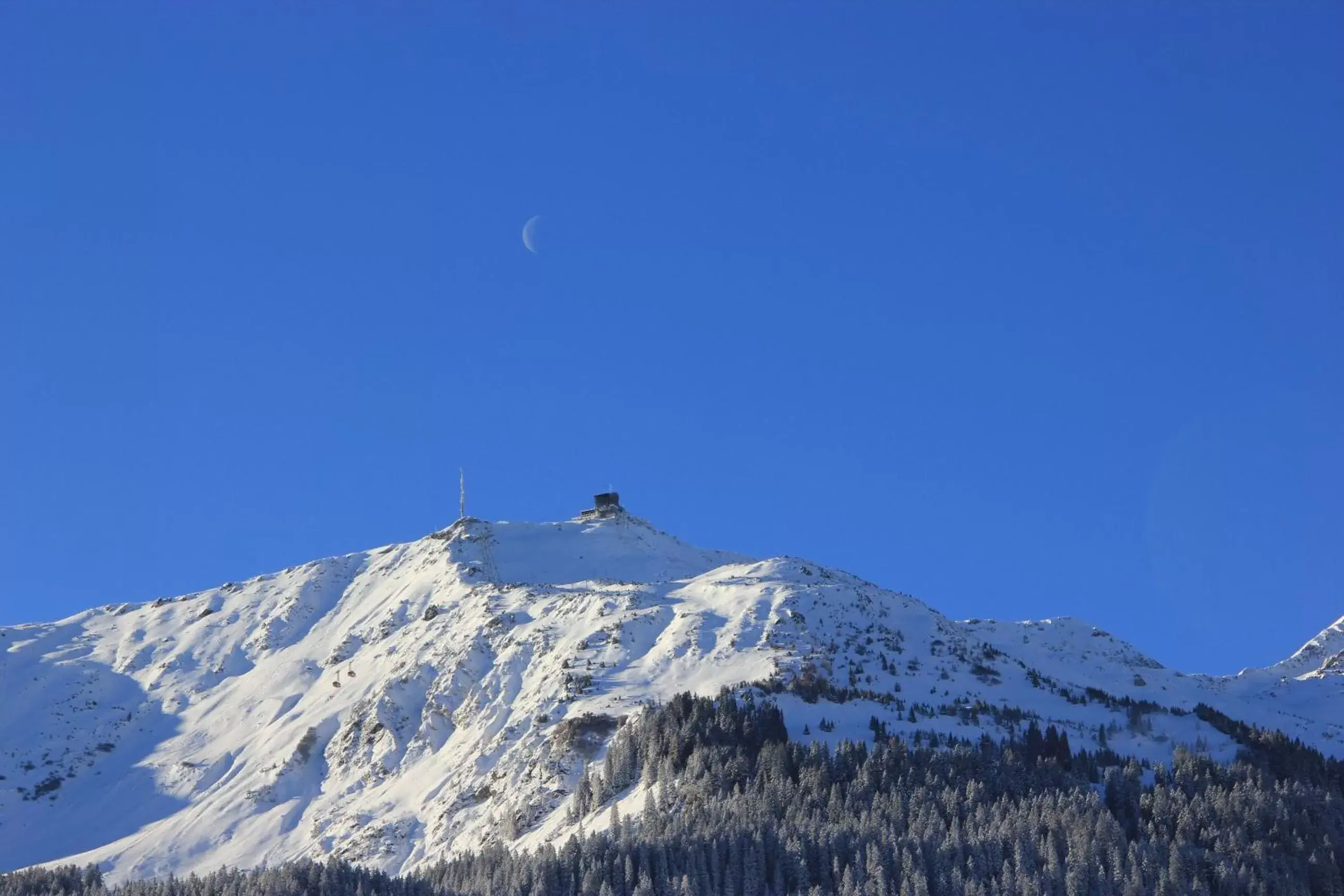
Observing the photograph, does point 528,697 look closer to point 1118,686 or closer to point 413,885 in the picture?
point 413,885

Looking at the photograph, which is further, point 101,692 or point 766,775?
point 101,692

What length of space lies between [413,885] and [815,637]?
53.0 m

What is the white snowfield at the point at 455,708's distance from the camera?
13575 centimetres

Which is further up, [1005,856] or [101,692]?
[101,692]

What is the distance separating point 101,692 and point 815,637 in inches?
→ 3662

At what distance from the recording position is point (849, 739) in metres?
127

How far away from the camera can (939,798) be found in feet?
380

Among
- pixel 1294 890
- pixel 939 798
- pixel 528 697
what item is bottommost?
pixel 1294 890

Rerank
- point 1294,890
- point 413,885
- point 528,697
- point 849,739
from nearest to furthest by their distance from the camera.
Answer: point 1294,890
point 413,885
point 849,739
point 528,697

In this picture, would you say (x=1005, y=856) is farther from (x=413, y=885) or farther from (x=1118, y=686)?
(x=1118, y=686)

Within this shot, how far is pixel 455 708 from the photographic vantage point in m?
156

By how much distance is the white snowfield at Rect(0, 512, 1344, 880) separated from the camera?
445ft

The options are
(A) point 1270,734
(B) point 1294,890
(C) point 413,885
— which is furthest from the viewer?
(A) point 1270,734

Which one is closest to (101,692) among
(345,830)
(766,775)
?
(345,830)
